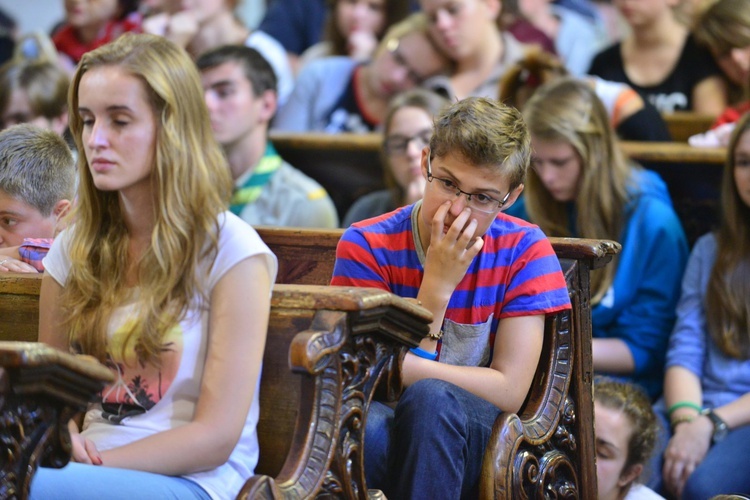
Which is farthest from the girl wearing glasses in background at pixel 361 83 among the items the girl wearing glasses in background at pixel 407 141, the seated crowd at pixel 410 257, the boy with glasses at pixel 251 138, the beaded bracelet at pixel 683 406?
the beaded bracelet at pixel 683 406

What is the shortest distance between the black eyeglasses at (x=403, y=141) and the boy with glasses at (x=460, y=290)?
1.15 m

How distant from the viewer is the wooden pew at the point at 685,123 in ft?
11.6

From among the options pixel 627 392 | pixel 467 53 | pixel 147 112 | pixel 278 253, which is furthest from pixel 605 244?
pixel 467 53

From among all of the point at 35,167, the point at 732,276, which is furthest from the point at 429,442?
the point at 732,276

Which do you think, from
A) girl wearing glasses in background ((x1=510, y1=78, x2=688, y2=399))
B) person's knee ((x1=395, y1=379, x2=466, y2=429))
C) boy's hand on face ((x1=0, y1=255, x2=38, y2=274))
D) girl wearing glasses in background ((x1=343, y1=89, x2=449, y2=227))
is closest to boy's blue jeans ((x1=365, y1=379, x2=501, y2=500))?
person's knee ((x1=395, y1=379, x2=466, y2=429))

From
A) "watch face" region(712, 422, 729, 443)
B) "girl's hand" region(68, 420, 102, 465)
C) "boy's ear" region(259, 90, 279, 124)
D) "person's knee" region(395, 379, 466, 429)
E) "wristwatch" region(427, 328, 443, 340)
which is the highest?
"boy's ear" region(259, 90, 279, 124)

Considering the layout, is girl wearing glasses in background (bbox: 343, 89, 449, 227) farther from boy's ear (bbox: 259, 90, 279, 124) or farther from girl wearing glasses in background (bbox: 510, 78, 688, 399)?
boy's ear (bbox: 259, 90, 279, 124)

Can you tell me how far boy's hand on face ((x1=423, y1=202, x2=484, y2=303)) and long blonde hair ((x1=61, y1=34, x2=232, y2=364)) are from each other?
37 cm

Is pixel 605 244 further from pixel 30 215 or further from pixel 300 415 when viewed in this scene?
pixel 30 215

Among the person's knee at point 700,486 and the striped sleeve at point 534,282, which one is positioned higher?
the striped sleeve at point 534,282

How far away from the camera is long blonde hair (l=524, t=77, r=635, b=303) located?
2.86 m

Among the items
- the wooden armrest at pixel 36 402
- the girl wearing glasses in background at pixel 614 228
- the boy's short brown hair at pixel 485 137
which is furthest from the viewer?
the girl wearing glasses in background at pixel 614 228

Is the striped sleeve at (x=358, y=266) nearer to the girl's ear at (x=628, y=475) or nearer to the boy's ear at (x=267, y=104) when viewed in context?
the girl's ear at (x=628, y=475)

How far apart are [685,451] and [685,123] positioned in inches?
54.1
